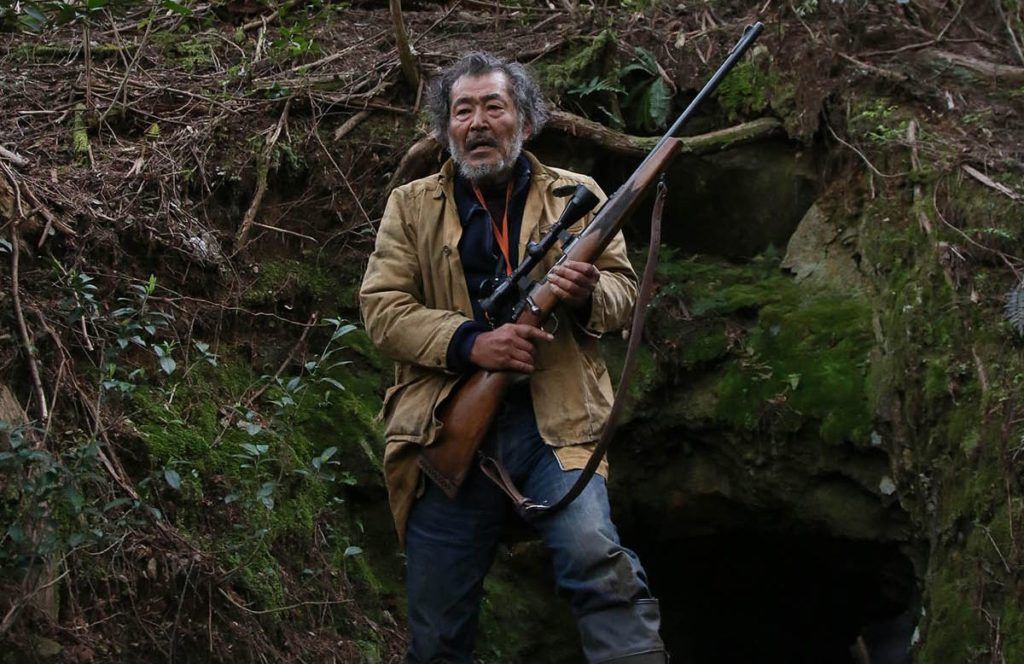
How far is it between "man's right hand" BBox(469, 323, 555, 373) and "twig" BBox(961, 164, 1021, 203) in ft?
9.66

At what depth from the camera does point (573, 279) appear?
358 cm

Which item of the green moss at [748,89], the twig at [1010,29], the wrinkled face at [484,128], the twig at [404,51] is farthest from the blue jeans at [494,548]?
the twig at [1010,29]

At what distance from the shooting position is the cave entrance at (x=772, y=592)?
6879 mm

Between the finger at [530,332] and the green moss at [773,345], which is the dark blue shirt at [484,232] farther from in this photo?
the green moss at [773,345]

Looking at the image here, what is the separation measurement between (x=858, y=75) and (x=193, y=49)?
13.3 ft

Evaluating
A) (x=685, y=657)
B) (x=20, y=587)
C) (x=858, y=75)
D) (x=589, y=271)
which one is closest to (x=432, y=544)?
(x=589, y=271)

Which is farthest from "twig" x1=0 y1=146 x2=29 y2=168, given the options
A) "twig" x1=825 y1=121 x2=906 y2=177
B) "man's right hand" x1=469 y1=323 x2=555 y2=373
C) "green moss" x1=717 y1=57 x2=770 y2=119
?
"twig" x1=825 y1=121 x2=906 y2=177

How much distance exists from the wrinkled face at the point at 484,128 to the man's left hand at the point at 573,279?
21.8 inches

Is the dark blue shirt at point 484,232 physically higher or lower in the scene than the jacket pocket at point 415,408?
higher

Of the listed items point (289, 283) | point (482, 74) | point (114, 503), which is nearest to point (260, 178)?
point (289, 283)

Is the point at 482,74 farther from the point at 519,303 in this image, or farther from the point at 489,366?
the point at 489,366

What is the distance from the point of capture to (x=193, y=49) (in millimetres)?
7027

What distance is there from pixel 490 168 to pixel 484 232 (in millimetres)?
229

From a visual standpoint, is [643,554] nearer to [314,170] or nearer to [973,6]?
[314,170]
